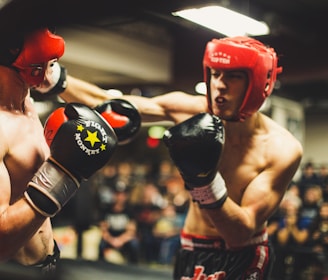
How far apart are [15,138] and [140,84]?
511 cm

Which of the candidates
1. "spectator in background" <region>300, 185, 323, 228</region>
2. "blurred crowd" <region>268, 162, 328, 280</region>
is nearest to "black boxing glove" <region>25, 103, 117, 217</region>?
"blurred crowd" <region>268, 162, 328, 280</region>

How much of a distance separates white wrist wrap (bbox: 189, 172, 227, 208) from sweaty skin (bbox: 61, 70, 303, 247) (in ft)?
0.11

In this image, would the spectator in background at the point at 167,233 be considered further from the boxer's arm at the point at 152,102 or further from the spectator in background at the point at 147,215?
the boxer's arm at the point at 152,102

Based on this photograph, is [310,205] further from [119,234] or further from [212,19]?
[212,19]

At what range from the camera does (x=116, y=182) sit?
22.5 feet

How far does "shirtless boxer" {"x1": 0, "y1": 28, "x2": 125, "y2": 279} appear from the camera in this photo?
106 cm

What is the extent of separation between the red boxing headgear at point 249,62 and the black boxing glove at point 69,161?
443 millimetres

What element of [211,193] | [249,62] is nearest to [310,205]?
[249,62]

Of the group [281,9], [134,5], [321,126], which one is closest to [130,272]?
[281,9]

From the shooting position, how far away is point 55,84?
61.4 inches

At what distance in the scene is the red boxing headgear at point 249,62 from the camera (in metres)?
1.40

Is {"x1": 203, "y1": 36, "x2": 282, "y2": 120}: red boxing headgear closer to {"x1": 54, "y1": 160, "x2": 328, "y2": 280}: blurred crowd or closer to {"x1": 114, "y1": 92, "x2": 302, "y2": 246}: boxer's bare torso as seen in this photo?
{"x1": 114, "y1": 92, "x2": 302, "y2": 246}: boxer's bare torso

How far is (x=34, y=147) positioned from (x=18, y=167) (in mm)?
79

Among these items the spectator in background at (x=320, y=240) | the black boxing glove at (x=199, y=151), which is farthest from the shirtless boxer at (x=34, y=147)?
the spectator in background at (x=320, y=240)
